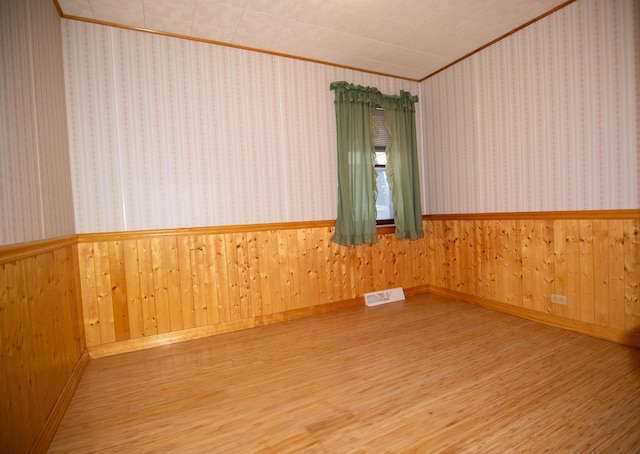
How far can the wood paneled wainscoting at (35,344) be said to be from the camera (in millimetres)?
1231

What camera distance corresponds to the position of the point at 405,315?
3.29 metres

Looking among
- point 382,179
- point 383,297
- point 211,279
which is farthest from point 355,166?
point 211,279

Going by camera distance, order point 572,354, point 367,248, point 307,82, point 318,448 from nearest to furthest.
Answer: point 318,448
point 572,354
point 307,82
point 367,248

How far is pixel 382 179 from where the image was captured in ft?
13.0

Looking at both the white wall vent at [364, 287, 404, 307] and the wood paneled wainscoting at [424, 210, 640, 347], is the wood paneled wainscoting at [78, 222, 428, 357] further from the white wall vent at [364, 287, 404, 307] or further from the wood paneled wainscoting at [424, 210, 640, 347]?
the wood paneled wainscoting at [424, 210, 640, 347]

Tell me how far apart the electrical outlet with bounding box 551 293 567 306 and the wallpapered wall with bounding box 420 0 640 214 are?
796 mm

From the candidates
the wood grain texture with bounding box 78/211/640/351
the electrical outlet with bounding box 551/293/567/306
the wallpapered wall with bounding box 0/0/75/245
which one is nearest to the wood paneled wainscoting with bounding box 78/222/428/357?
the wood grain texture with bounding box 78/211/640/351

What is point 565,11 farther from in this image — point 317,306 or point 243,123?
point 317,306

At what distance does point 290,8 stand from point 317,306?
2.88 m

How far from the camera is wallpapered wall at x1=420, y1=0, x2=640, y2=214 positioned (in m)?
2.37

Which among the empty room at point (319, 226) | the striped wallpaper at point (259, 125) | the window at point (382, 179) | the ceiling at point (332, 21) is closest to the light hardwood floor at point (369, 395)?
the empty room at point (319, 226)

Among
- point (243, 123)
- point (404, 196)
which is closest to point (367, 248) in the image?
point (404, 196)

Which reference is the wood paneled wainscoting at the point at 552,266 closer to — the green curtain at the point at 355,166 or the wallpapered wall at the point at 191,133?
the green curtain at the point at 355,166

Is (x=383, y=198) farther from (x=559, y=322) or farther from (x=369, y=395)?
(x=369, y=395)
